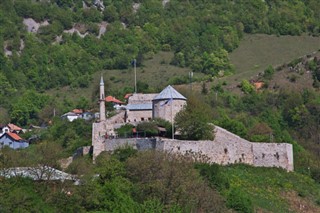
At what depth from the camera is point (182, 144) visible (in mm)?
89062

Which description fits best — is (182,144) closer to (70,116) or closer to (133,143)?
(133,143)

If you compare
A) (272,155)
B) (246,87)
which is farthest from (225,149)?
(246,87)

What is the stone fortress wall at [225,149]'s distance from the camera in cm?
8894

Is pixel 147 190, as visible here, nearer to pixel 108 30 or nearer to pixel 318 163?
pixel 318 163

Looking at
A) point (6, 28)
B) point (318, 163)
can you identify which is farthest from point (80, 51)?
point (318, 163)

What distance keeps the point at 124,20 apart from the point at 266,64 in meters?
38.6

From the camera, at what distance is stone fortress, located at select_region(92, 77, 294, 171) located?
89.2 metres

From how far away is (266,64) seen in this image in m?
154

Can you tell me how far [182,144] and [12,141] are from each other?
26.0 meters

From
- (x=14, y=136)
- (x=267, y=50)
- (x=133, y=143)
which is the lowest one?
(x=133, y=143)

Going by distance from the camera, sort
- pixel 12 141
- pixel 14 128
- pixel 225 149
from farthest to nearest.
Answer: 1. pixel 14 128
2. pixel 12 141
3. pixel 225 149

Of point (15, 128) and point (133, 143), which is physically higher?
point (15, 128)

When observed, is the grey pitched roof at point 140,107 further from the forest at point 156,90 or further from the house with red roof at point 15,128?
the house with red roof at point 15,128

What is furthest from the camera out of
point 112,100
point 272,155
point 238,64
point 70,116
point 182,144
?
point 238,64
